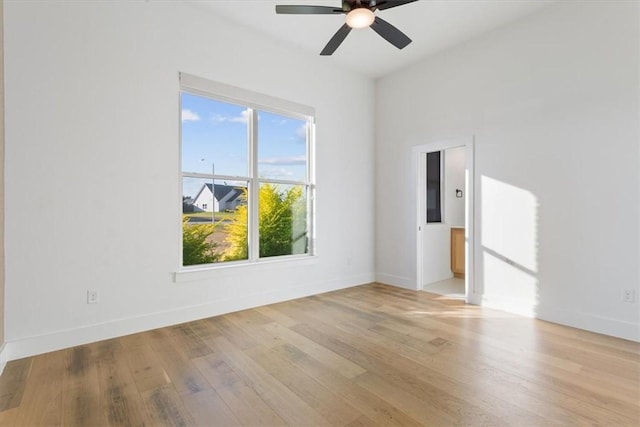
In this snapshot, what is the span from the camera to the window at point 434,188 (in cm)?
543

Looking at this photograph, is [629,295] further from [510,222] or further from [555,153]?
[555,153]

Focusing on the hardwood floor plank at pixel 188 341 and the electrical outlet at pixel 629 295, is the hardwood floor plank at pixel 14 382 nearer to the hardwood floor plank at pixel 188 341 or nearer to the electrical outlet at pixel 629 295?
the hardwood floor plank at pixel 188 341

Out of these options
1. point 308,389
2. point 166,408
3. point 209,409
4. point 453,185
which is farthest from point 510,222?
point 166,408

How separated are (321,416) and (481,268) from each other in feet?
9.87

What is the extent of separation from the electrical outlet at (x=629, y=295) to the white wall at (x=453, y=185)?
2.69 metres

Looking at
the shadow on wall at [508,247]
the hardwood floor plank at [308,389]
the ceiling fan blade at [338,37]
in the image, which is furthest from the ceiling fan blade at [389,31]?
the hardwood floor plank at [308,389]

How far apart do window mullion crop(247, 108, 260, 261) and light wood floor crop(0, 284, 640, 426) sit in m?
1.00

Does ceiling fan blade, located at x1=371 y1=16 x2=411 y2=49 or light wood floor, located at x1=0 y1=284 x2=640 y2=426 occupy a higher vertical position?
ceiling fan blade, located at x1=371 y1=16 x2=411 y2=49

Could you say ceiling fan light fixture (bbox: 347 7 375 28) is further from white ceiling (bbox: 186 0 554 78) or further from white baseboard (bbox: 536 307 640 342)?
white baseboard (bbox: 536 307 640 342)

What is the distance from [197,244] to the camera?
3615 millimetres

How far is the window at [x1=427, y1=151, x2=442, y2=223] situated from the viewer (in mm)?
5426

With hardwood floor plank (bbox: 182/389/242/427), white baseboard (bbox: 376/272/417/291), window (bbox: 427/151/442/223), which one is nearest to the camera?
hardwood floor plank (bbox: 182/389/242/427)

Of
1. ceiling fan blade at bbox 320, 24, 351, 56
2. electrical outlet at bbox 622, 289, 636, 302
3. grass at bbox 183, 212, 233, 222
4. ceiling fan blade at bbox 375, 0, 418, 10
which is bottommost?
electrical outlet at bbox 622, 289, 636, 302

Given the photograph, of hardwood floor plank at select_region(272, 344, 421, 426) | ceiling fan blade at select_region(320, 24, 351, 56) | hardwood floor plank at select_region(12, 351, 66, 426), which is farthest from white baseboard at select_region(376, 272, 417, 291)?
hardwood floor plank at select_region(12, 351, 66, 426)
